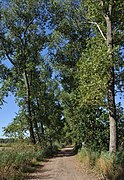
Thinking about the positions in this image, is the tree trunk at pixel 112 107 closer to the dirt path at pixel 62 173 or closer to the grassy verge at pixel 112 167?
the grassy verge at pixel 112 167

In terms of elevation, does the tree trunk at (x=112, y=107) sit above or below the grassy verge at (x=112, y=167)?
above

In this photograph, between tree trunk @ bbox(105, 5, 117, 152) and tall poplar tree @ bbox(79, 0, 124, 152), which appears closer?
tall poplar tree @ bbox(79, 0, 124, 152)

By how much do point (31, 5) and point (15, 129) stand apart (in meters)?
15.1

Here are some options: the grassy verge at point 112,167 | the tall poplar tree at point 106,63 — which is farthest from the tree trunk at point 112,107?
the grassy verge at point 112,167

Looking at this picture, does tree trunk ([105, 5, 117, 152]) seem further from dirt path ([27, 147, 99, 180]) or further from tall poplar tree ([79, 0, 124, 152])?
dirt path ([27, 147, 99, 180])

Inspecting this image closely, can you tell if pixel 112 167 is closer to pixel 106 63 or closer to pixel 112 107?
pixel 112 107

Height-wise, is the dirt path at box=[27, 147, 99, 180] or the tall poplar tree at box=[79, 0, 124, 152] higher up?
the tall poplar tree at box=[79, 0, 124, 152]

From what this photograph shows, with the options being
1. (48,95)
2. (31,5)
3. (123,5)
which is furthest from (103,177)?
(48,95)

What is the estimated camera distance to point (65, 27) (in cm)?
3628

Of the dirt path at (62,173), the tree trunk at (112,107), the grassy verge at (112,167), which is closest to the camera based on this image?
the grassy verge at (112,167)

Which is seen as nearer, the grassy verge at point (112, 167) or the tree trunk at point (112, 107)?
the grassy verge at point (112, 167)

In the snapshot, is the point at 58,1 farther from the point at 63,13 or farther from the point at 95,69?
the point at 95,69

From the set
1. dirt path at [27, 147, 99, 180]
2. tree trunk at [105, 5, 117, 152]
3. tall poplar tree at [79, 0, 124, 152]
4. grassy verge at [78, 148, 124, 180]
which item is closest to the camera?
grassy verge at [78, 148, 124, 180]

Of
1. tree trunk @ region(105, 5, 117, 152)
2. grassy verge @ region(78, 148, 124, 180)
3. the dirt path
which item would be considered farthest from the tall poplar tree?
the dirt path
